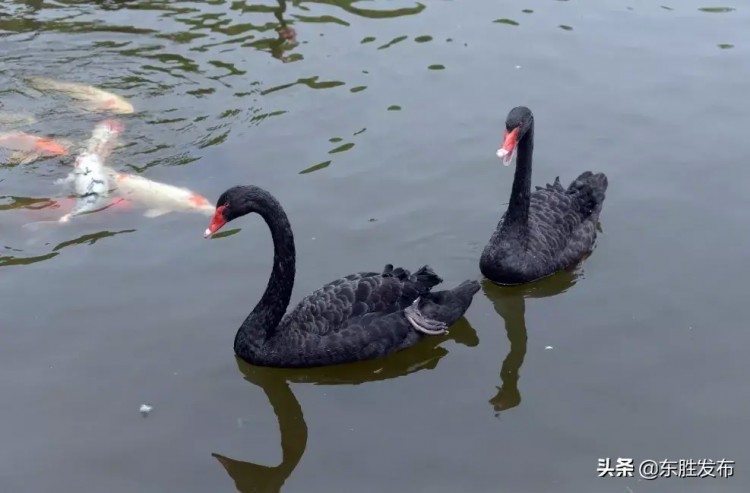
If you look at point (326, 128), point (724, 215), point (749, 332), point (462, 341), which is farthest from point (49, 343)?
point (724, 215)

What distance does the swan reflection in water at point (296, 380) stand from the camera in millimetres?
5180

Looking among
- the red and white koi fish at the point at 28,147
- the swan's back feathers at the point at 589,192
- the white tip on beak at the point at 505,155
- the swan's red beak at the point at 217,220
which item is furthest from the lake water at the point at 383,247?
the white tip on beak at the point at 505,155

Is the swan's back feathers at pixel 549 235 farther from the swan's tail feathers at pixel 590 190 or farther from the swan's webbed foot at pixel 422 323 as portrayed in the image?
the swan's webbed foot at pixel 422 323

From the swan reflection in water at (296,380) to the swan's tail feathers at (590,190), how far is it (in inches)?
57.7

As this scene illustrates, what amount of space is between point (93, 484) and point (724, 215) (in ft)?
16.2

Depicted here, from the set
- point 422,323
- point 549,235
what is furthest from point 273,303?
point 549,235

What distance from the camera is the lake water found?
17.4 ft

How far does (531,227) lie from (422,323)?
128 cm

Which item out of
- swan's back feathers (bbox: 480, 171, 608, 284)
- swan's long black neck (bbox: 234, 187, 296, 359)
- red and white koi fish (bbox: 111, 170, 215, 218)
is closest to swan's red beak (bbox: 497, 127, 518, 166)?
swan's back feathers (bbox: 480, 171, 608, 284)

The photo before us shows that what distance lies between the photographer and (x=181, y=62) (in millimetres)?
9883

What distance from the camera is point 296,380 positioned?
5.88 m

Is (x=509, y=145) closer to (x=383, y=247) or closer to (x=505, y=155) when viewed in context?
(x=505, y=155)

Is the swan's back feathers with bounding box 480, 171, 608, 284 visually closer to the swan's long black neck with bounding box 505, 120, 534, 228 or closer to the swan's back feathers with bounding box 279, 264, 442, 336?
the swan's long black neck with bounding box 505, 120, 534, 228

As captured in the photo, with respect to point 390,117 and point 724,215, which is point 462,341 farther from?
point 390,117
